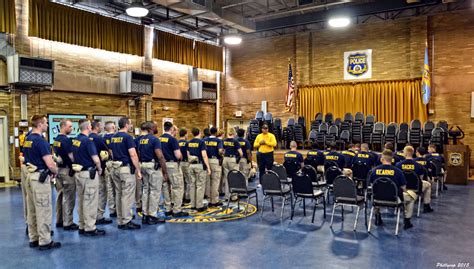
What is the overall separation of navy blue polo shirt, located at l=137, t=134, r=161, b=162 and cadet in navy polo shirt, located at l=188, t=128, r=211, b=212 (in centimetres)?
112

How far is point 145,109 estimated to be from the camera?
14641 mm

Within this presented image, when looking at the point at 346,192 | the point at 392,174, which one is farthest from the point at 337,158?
the point at 392,174

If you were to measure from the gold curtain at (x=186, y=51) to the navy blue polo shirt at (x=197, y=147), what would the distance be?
8693 mm

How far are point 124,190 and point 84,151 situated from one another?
2.86ft

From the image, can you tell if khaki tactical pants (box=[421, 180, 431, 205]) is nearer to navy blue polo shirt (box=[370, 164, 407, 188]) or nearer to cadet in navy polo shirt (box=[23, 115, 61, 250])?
navy blue polo shirt (box=[370, 164, 407, 188])

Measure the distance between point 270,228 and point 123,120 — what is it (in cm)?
290

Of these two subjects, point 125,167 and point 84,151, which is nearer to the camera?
point 84,151

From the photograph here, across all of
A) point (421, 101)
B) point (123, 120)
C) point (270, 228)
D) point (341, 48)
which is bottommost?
point (270, 228)

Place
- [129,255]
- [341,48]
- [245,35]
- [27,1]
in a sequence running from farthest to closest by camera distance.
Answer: [245,35] < [341,48] < [27,1] < [129,255]

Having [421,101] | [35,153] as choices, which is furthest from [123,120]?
[421,101]

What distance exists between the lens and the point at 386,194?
560cm

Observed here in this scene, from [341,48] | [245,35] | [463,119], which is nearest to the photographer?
[463,119]

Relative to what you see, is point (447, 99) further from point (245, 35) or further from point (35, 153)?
point (35, 153)

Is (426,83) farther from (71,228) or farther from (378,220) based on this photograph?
(71,228)
